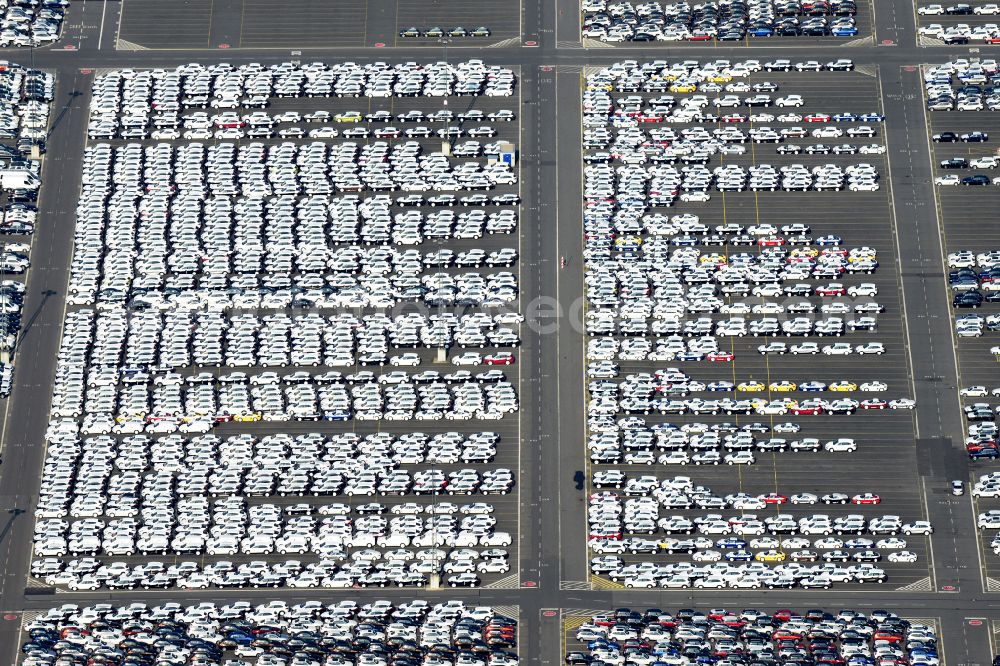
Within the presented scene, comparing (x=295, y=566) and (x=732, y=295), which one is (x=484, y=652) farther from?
(x=732, y=295)

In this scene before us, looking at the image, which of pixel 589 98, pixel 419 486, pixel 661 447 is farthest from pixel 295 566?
pixel 589 98

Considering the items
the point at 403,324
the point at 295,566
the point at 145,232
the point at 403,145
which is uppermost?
the point at 403,145

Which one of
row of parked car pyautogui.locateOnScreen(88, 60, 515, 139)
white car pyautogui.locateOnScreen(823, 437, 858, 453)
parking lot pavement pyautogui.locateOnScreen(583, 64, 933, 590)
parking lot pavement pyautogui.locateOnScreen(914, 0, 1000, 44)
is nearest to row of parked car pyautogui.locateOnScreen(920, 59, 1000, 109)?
parking lot pavement pyautogui.locateOnScreen(914, 0, 1000, 44)

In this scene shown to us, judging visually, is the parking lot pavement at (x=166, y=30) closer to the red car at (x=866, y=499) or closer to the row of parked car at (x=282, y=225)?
the row of parked car at (x=282, y=225)

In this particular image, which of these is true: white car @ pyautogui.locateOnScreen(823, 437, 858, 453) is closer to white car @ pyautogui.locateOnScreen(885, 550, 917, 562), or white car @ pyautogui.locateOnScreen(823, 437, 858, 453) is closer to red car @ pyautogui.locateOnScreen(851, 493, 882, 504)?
red car @ pyautogui.locateOnScreen(851, 493, 882, 504)

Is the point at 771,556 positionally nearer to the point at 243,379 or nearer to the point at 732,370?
the point at 732,370

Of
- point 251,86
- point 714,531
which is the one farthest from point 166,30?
point 714,531

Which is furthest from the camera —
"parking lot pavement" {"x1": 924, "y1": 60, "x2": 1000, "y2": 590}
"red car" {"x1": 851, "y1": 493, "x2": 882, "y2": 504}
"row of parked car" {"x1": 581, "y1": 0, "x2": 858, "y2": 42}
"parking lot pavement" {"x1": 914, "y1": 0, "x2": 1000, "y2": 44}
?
"row of parked car" {"x1": 581, "y1": 0, "x2": 858, "y2": 42}

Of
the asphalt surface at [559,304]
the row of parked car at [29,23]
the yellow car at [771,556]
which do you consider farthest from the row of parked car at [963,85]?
the row of parked car at [29,23]
